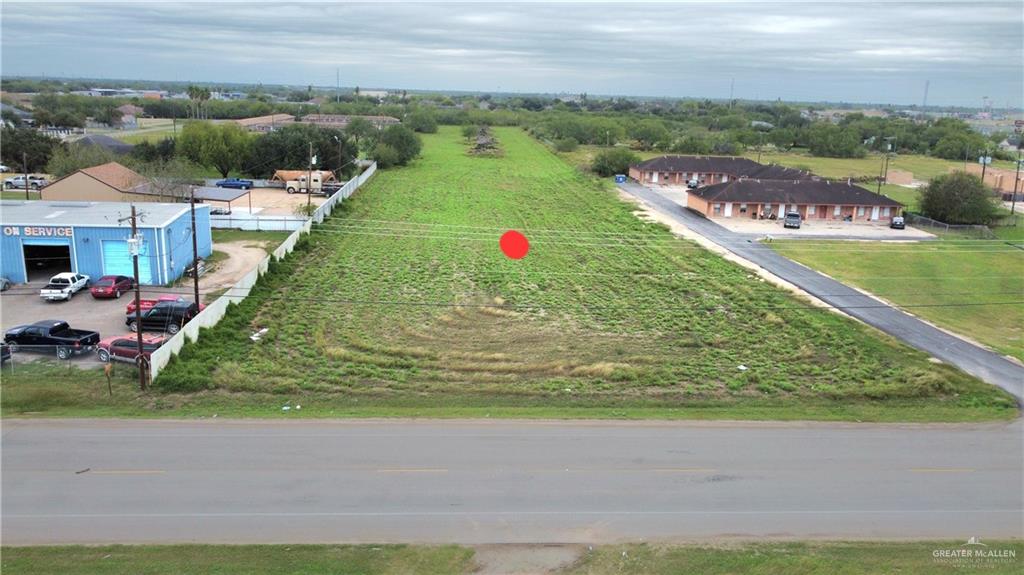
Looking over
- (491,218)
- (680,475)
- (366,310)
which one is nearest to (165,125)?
(491,218)

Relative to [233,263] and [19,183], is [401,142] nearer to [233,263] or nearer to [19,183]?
[19,183]

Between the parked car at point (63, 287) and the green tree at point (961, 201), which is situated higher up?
the green tree at point (961, 201)

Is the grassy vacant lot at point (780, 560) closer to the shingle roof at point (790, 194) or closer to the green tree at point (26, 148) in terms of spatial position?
the shingle roof at point (790, 194)

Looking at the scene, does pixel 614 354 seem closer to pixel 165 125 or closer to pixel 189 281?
pixel 189 281

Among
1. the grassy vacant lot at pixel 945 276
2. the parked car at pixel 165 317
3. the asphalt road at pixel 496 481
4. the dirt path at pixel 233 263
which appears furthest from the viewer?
the dirt path at pixel 233 263

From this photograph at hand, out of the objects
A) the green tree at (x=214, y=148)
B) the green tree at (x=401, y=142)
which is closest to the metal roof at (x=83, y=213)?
the green tree at (x=214, y=148)

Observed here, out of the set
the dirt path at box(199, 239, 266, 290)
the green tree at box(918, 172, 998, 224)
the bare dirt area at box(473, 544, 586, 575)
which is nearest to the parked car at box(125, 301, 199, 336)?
the dirt path at box(199, 239, 266, 290)

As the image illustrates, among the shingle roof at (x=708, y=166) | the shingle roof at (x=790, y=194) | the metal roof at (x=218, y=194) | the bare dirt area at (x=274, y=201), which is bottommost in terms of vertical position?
the bare dirt area at (x=274, y=201)
